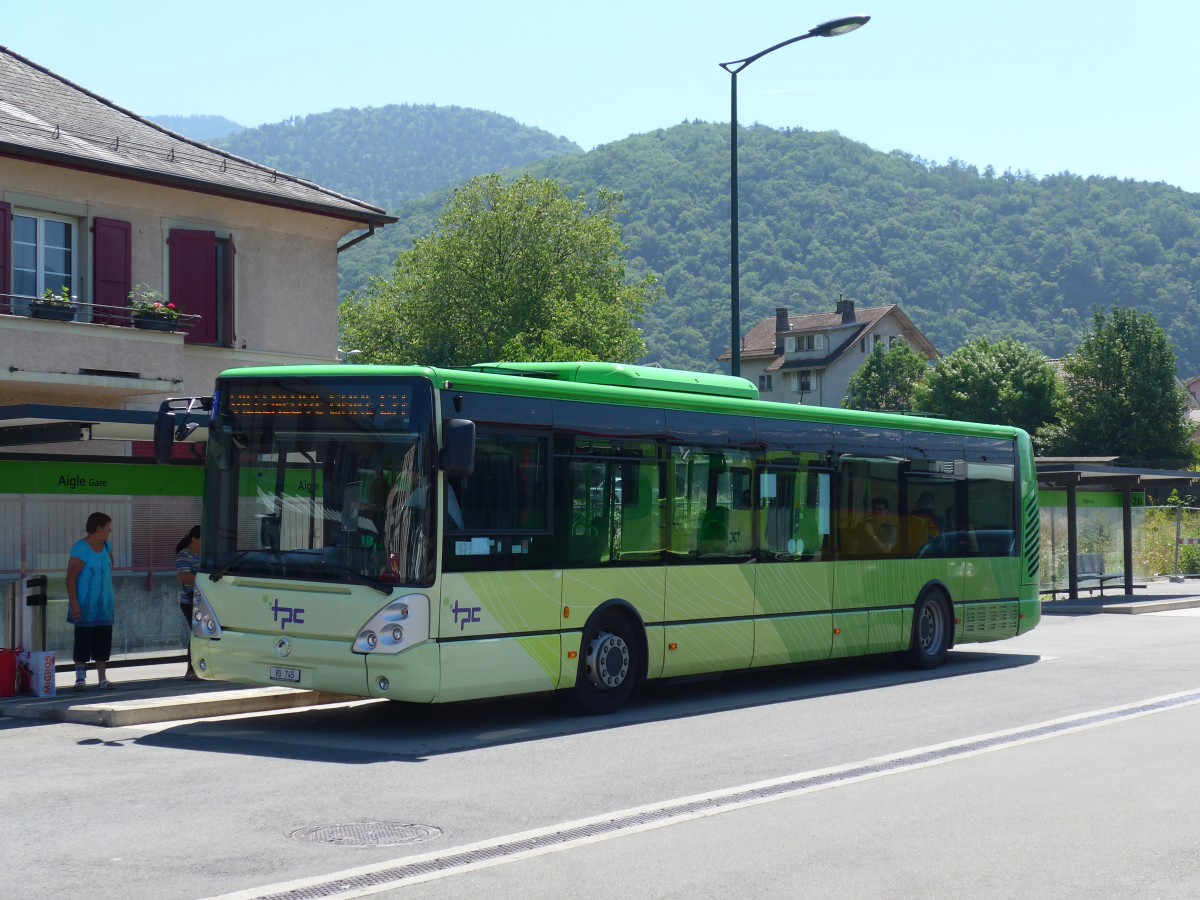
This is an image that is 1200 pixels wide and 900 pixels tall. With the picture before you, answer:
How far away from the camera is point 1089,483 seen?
31.9m

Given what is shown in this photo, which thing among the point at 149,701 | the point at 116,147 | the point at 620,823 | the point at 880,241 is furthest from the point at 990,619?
the point at 880,241

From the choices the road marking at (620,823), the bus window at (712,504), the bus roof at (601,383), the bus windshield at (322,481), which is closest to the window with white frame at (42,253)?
the bus roof at (601,383)

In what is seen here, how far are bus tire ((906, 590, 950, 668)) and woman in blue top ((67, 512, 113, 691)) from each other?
28.6ft

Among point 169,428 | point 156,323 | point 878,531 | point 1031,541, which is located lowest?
point 1031,541

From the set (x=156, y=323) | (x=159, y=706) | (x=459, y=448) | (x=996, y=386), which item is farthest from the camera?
(x=996, y=386)

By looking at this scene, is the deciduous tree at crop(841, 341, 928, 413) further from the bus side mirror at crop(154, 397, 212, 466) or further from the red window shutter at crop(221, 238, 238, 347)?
the bus side mirror at crop(154, 397, 212, 466)

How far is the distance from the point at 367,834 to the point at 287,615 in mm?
4083

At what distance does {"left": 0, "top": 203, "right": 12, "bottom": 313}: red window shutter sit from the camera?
21078mm

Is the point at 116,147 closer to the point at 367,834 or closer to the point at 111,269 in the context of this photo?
the point at 111,269

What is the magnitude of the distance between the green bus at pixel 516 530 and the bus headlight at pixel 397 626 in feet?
0.05

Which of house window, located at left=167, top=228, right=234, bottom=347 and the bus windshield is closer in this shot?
the bus windshield

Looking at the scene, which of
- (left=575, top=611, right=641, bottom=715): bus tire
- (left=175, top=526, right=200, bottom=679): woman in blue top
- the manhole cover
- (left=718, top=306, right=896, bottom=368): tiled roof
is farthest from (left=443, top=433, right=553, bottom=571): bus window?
(left=718, top=306, right=896, bottom=368): tiled roof

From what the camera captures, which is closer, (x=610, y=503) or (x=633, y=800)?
(x=633, y=800)

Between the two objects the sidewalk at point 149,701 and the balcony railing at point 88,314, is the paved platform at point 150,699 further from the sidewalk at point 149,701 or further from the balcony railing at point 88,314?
the balcony railing at point 88,314
